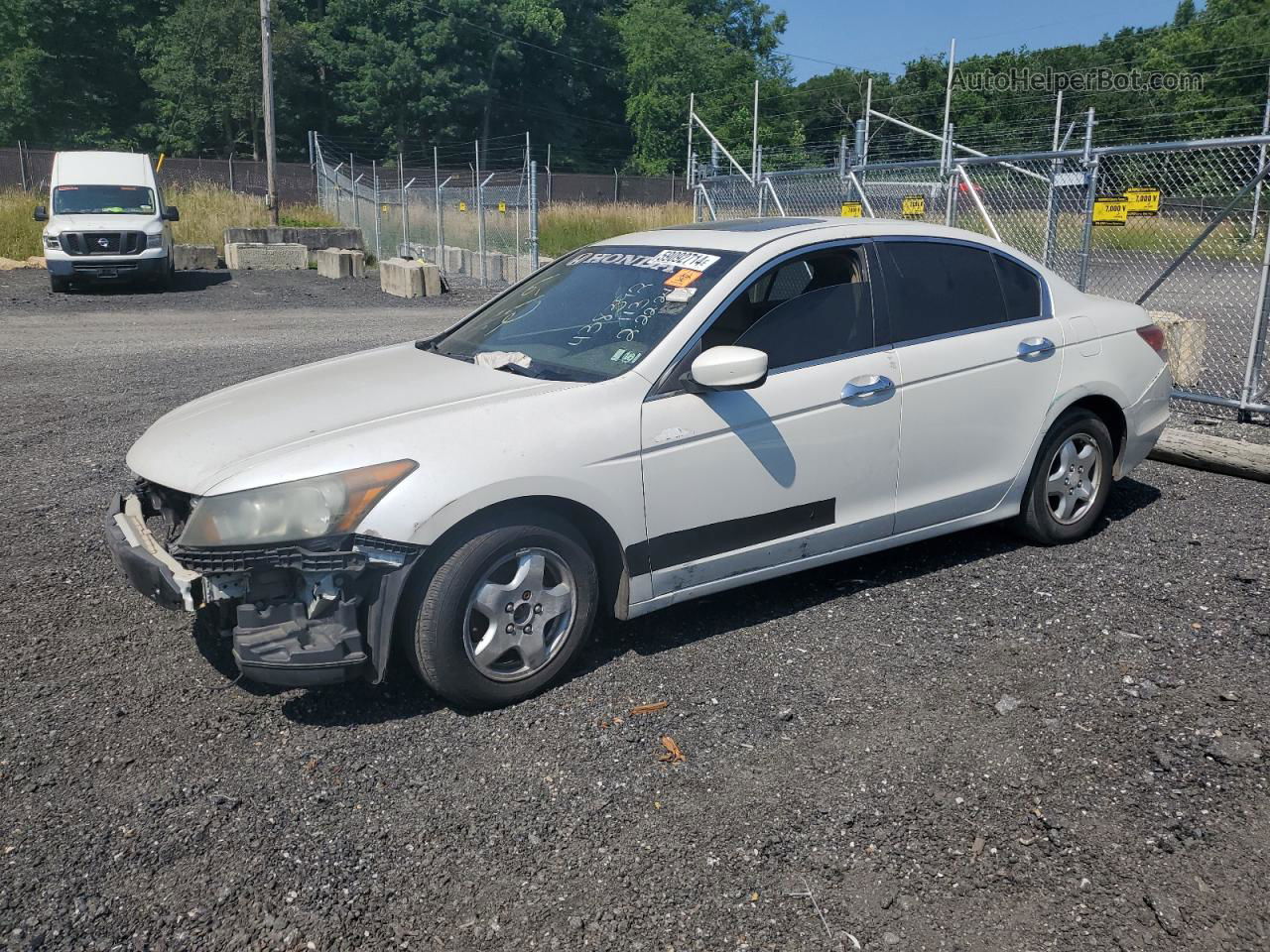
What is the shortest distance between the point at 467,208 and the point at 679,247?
2210 cm

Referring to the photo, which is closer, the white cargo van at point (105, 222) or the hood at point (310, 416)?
the hood at point (310, 416)

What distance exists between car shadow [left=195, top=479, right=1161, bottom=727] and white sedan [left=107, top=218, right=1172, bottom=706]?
0.21 meters

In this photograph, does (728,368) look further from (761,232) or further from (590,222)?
(590,222)

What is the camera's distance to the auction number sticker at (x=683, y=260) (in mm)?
4523

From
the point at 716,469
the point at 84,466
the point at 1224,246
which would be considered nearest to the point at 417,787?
the point at 716,469

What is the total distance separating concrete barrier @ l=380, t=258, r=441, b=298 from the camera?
1997 cm

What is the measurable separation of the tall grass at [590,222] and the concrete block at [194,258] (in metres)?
7.65

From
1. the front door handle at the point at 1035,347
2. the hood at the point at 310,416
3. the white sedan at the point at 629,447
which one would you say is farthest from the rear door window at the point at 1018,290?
the hood at the point at 310,416

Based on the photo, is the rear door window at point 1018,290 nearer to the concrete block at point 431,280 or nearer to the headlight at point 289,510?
the headlight at point 289,510

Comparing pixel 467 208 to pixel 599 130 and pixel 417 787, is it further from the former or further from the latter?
pixel 599 130

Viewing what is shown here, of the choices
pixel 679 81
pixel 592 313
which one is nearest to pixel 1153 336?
pixel 592 313

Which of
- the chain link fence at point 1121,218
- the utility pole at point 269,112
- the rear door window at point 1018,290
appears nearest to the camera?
the rear door window at point 1018,290

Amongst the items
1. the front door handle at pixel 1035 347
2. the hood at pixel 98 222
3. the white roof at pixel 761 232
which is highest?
the white roof at pixel 761 232

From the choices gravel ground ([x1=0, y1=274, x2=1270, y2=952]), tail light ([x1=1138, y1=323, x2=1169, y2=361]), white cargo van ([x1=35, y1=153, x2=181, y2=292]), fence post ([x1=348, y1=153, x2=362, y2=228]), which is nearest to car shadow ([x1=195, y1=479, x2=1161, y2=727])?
gravel ground ([x1=0, y1=274, x2=1270, y2=952])
